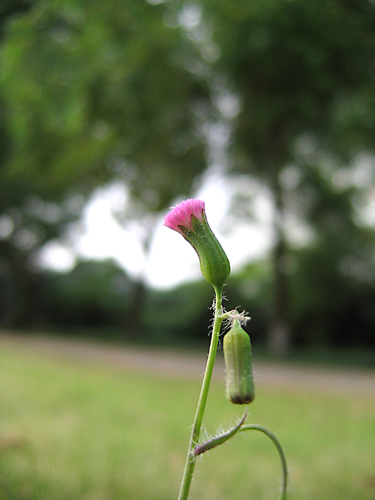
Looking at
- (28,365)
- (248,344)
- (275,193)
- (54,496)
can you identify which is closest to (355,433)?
(54,496)

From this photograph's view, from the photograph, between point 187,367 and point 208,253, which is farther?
point 187,367

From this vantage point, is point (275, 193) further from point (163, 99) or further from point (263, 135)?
point (163, 99)

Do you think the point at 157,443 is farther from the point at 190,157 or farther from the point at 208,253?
the point at 190,157

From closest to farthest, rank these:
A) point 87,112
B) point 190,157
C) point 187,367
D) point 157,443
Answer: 1. point 157,443
2. point 87,112
3. point 187,367
4. point 190,157

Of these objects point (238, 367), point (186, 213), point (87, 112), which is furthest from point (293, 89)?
point (238, 367)

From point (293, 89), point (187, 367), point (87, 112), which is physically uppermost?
point (293, 89)

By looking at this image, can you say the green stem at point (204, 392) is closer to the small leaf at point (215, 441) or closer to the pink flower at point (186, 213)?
the small leaf at point (215, 441)
